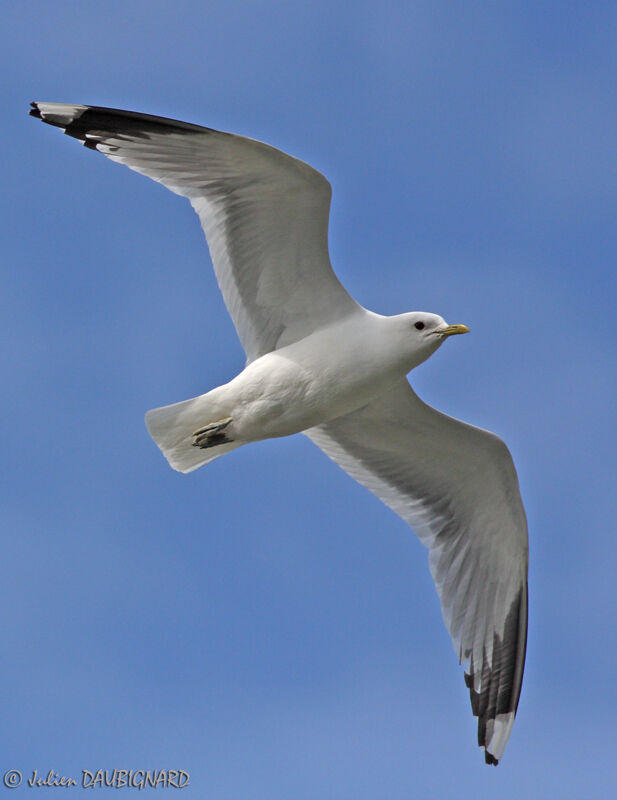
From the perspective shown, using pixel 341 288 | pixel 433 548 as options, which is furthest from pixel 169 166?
pixel 433 548

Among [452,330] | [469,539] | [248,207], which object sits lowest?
[469,539]

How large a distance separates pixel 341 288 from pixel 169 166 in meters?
1.59

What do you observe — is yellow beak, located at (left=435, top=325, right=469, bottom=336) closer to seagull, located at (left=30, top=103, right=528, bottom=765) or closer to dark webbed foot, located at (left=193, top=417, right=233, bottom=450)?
seagull, located at (left=30, top=103, right=528, bottom=765)

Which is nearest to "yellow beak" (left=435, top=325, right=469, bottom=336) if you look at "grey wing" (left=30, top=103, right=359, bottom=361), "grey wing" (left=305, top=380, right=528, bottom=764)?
"grey wing" (left=30, top=103, right=359, bottom=361)

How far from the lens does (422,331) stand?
9.77 m

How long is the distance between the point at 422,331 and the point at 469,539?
246 cm

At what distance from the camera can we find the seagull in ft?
32.1

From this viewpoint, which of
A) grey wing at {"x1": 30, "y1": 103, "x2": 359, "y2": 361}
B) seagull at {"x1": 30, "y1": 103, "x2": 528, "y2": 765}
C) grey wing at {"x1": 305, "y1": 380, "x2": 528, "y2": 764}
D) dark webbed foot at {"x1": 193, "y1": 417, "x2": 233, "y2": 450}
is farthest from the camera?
grey wing at {"x1": 305, "y1": 380, "x2": 528, "y2": 764}

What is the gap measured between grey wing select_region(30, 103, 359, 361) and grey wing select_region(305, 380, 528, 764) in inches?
53.0

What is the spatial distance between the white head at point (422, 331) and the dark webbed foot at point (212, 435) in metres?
1.50

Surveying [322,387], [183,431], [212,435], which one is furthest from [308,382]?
[183,431]

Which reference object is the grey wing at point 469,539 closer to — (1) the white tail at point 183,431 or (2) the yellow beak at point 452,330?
(1) the white tail at point 183,431

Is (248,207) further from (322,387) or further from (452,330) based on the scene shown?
(452,330)

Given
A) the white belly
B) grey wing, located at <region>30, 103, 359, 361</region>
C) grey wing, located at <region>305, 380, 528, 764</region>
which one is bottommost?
grey wing, located at <region>305, 380, 528, 764</region>
